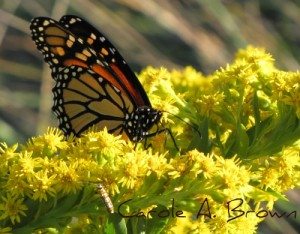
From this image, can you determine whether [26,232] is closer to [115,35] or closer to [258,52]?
[258,52]

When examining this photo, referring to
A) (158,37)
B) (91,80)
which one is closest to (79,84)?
(91,80)

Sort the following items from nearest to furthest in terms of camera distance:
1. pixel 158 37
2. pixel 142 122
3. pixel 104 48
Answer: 1. pixel 142 122
2. pixel 104 48
3. pixel 158 37

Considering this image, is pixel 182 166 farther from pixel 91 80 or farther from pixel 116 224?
pixel 91 80

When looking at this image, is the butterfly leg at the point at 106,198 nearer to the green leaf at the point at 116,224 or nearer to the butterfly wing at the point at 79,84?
the green leaf at the point at 116,224

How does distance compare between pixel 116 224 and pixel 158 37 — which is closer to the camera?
pixel 116 224

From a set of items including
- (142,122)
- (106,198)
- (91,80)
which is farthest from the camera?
(91,80)

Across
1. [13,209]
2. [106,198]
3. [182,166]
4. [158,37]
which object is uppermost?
[182,166]

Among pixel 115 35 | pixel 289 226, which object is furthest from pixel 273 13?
pixel 289 226
